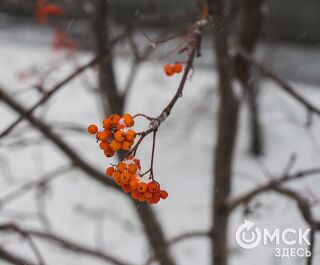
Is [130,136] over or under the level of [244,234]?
under

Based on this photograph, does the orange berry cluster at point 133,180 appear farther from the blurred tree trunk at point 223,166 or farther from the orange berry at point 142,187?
the blurred tree trunk at point 223,166

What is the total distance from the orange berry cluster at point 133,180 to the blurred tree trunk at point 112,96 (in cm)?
190

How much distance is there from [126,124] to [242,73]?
4.97 meters

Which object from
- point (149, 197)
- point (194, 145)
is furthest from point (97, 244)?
point (149, 197)

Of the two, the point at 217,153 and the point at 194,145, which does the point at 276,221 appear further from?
the point at 217,153

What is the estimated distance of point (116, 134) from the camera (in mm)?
763

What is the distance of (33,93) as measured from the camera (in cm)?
795

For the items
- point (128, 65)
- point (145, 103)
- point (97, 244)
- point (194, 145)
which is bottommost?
point (97, 244)

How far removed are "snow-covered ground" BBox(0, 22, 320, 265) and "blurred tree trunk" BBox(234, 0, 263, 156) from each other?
31cm

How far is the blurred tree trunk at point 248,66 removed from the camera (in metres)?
4.84

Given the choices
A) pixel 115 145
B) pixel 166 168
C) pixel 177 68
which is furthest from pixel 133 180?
pixel 166 168

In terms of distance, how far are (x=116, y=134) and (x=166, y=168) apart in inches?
223

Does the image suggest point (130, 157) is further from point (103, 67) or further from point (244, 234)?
point (103, 67)

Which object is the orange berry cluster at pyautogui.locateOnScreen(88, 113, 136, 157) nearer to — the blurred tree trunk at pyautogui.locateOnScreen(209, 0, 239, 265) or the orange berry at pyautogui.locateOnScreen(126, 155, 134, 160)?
the orange berry at pyautogui.locateOnScreen(126, 155, 134, 160)
